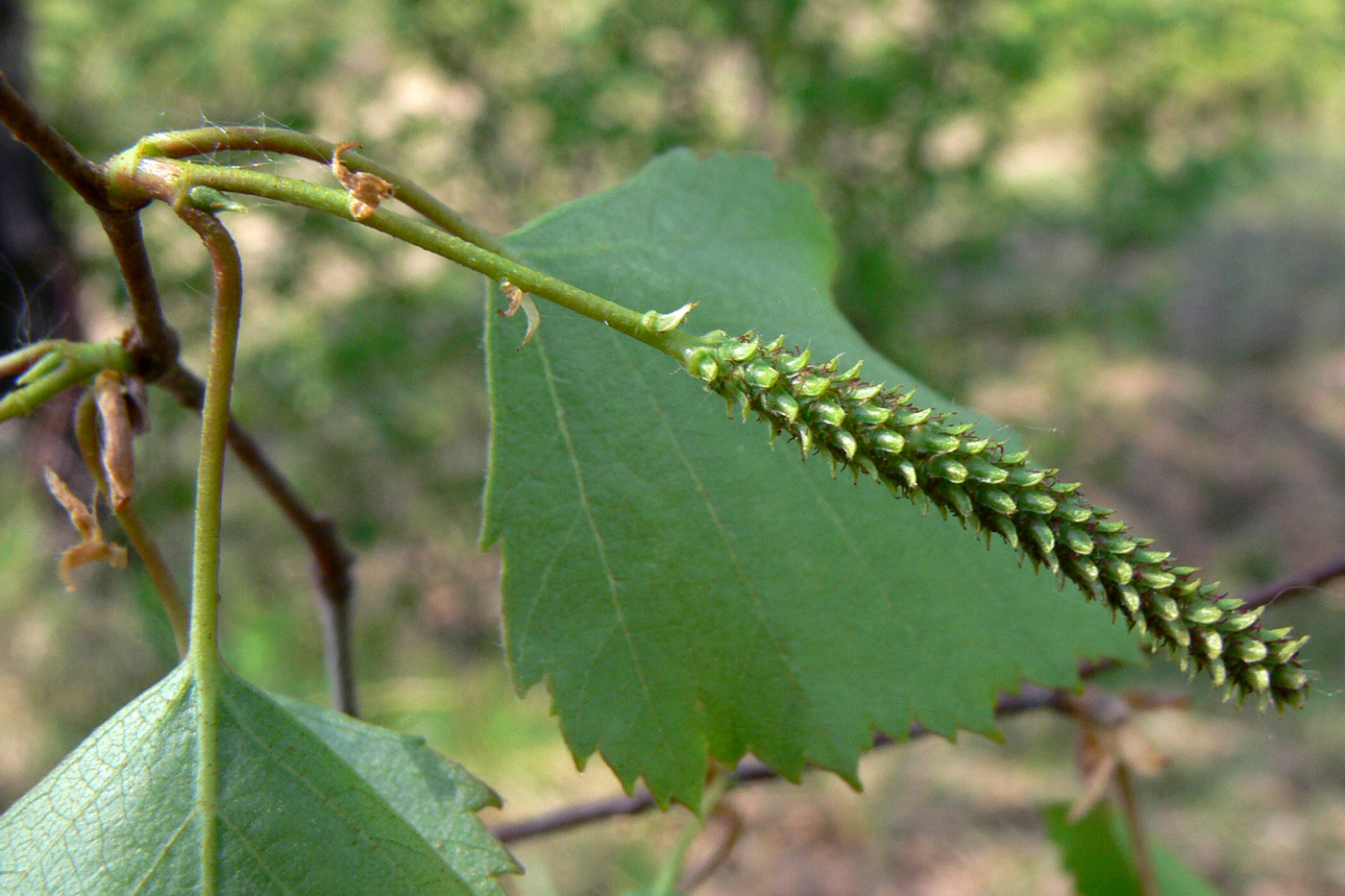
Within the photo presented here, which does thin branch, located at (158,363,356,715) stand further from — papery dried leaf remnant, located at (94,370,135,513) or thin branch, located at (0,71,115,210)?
thin branch, located at (0,71,115,210)

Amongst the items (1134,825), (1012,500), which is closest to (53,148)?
(1012,500)

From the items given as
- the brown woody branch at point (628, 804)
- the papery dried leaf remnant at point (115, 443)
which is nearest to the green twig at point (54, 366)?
the papery dried leaf remnant at point (115, 443)

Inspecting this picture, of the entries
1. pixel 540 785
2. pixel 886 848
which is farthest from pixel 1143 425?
pixel 540 785

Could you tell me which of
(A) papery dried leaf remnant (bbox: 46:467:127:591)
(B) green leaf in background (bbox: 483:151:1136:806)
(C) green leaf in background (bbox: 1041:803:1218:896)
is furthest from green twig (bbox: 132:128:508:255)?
(C) green leaf in background (bbox: 1041:803:1218:896)

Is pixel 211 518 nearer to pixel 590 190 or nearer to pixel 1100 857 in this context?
pixel 1100 857

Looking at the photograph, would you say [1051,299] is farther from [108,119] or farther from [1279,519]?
[108,119]

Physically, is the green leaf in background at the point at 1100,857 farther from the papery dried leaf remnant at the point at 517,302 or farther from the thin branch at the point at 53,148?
the thin branch at the point at 53,148
